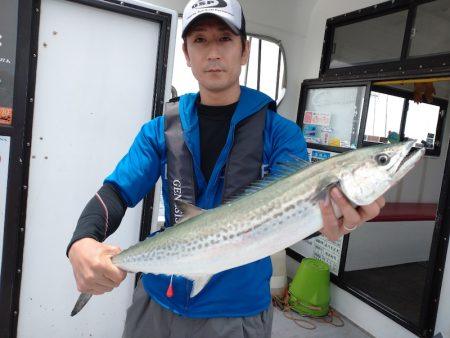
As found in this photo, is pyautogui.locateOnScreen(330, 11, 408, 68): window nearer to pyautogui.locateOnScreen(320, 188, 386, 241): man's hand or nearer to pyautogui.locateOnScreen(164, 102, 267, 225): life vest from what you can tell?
pyautogui.locateOnScreen(164, 102, 267, 225): life vest

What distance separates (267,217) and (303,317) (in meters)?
3.23

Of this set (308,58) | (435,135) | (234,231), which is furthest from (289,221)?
(435,135)

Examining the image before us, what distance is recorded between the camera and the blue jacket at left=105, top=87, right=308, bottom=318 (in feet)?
5.32

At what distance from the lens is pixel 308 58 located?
16.3 ft

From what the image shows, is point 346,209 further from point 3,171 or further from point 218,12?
point 3,171

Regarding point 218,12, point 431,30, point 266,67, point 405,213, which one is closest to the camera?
point 218,12

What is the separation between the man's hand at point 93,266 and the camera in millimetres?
1408

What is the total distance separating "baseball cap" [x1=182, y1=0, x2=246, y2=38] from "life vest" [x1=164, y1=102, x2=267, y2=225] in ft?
1.40

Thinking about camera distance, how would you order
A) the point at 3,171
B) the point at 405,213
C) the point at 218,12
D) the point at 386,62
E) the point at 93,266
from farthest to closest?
the point at 405,213
the point at 386,62
the point at 3,171
the point at 218,12
the point at 93,266

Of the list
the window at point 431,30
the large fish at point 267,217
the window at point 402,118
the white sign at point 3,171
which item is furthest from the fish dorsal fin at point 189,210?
the window at point 402,118

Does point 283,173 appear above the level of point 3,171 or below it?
above

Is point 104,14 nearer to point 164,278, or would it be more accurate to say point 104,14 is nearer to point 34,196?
point 34,196

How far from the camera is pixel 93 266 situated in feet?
4.61

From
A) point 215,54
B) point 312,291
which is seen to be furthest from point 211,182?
point 312,291
